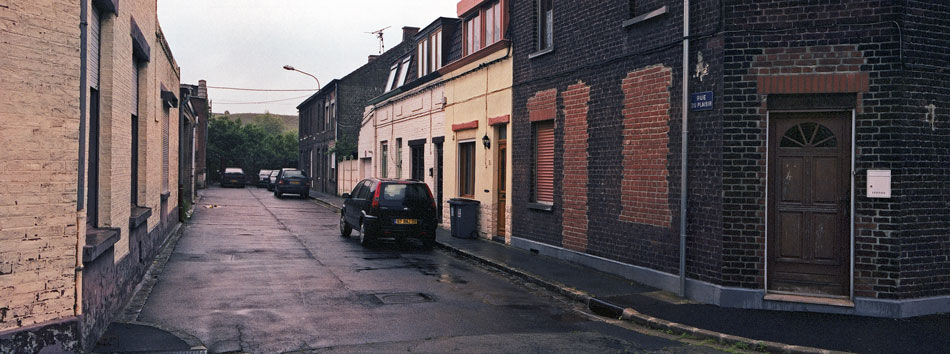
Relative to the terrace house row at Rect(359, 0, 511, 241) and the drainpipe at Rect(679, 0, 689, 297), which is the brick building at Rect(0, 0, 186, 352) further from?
the terrace house row at Rect(359, 0, 511, 241)

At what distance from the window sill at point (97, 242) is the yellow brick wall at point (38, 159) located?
0.87ft

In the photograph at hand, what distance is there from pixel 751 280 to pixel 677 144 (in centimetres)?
212

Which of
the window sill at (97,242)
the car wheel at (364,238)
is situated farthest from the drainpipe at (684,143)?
the car wheel at (364,238)

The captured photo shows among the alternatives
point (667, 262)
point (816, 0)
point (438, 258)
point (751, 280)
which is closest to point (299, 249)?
point (438, 258)

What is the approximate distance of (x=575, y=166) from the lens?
40.9 ft

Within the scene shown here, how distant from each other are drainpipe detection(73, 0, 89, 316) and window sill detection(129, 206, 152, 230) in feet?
11.6

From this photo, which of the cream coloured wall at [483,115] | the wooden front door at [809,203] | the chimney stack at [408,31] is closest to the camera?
the wooden front door at [809,203]

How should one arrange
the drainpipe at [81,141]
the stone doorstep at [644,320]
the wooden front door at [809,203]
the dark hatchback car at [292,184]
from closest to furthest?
the drainpipe at [81,141] < the stone doorstep at [644,320] < the wooden front door at [809,203] < the dark hatchback car at [292,184]

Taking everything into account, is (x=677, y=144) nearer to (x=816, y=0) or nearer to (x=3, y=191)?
(x=816, y=0)

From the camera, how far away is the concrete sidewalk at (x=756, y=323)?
22.6 ft

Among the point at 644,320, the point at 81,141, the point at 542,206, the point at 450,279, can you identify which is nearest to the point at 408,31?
the point at 542,206

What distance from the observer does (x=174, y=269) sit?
36.9 ft

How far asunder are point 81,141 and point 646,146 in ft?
24.3

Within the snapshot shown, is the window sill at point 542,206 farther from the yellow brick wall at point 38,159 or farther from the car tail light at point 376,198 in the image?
the yellow brick wall at point 38,159
